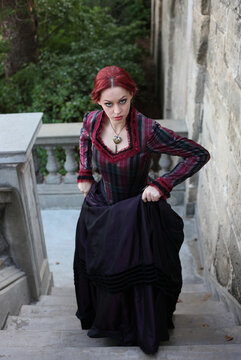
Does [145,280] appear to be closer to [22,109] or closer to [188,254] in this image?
[188,254]

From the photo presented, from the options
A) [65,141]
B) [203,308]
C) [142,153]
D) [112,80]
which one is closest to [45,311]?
[203,308]

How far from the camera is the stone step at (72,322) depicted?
243cm

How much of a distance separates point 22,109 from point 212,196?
360cm

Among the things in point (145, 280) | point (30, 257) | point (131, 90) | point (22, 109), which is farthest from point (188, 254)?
point (22, 109)

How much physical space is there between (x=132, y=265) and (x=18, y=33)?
496 cm

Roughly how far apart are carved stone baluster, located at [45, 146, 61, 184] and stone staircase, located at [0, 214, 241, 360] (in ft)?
5.70

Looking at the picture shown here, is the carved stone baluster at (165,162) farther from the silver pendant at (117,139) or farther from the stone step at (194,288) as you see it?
the silver pendant at (117,139)

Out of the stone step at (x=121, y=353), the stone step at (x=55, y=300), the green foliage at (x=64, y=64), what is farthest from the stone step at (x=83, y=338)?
the green foliage at (x=64, y=64)

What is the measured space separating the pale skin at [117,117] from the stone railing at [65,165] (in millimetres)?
2203

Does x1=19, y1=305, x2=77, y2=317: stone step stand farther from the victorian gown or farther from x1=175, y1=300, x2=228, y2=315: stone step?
x1=175, y1=300, x2=228, y2=315: stone step

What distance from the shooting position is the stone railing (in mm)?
4266

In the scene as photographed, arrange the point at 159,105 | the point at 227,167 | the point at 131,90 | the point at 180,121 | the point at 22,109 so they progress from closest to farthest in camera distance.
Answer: the point at 131,90 → the point at 227,167 → the point at 180,121 → the point at 22,109 → the point at 159,105

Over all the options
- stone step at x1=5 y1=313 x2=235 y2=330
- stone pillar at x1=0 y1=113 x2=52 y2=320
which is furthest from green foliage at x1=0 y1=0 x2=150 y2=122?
stone step at x1=5 y1=313 x2=235 y2=330

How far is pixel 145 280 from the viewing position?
6.73 ft
